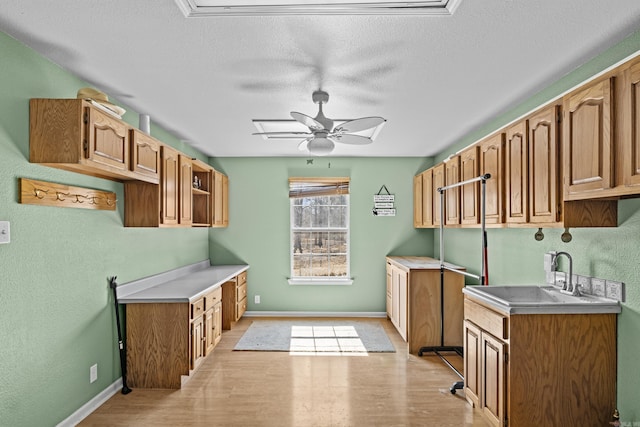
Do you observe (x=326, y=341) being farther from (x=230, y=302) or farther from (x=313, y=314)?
(x=230, y=302)

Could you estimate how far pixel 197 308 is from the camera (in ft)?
12.0

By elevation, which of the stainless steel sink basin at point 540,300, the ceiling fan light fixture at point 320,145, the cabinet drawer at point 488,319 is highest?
the ceiling fan light fixture at point 320,145

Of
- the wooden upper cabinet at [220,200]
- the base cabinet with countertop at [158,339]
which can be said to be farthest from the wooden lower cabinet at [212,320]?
the wooden upper cabinet at [220,200]

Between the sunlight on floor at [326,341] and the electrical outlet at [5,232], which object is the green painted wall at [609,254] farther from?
the electrical outlet at [5,232]

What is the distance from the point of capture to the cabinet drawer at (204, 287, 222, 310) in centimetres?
393

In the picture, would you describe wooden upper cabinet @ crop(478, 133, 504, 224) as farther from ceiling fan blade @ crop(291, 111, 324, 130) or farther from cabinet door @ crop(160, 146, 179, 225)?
cabinet door @ crop(160, 146, 179, 225)

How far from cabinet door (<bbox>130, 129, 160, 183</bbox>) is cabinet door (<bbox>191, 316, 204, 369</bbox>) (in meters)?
1.36

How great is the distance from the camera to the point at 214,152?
5.71 m

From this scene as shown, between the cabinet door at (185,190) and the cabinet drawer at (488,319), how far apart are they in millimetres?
2864

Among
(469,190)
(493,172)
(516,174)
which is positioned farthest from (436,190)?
(516,174)

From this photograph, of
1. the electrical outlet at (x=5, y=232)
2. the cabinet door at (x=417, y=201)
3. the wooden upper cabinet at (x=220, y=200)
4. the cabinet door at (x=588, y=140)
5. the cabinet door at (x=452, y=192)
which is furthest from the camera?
the cabinet door at (x=417, y=201)

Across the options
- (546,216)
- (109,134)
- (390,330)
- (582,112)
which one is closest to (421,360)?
(390,330)

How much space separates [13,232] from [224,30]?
169cm

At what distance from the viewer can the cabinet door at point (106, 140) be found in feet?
8.02
